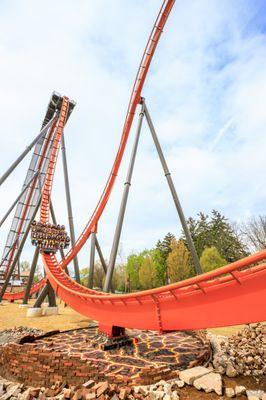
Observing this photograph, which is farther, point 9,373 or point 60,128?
point 60,128

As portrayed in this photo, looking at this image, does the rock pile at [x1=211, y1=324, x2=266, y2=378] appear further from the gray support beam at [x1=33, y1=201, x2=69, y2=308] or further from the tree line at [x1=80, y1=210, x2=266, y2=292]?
the tree line at [x1=80, y1=210, x2=266, y2=292]

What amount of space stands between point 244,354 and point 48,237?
9.47m

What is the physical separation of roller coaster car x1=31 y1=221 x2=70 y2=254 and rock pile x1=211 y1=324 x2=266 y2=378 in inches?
327

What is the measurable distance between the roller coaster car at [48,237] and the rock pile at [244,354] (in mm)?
8304

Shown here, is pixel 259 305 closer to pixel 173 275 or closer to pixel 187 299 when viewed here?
pixel 187 299

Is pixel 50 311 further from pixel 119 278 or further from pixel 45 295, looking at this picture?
pixel 119 278

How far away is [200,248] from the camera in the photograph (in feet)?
122

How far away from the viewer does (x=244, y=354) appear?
541 cm

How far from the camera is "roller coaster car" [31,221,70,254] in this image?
11.9 m

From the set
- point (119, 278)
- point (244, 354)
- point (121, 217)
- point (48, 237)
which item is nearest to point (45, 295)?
point (48, 237)

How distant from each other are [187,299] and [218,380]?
51.1 inches

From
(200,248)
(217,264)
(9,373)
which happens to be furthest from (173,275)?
(9,373)

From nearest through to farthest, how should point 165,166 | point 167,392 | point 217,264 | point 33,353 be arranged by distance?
point 167,392
point 33,353
point 165,166
point 217,264

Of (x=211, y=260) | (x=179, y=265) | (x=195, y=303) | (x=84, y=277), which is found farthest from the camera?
(x=84, y=277)
